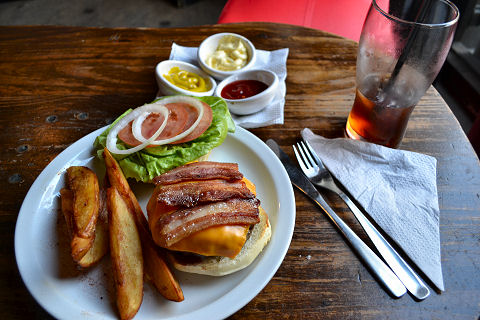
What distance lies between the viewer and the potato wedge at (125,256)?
1.12 metres

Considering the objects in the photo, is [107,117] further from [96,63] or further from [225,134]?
[225,134]

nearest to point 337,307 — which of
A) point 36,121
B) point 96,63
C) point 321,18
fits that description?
point 36,121

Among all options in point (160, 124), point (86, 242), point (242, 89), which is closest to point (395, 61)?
point (242, 89)

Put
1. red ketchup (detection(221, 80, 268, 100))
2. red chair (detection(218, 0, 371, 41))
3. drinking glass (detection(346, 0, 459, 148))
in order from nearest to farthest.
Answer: drinking glass (detection(346, 0, 459, 148)) → red ketchup (detection(221, 80, 268, 100)) → red chair (detection(218, 0, 371, 41))

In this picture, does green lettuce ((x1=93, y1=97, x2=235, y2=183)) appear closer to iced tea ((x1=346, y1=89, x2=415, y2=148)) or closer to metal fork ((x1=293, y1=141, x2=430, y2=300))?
metal fork ((x1=293, y1=141, x2=430, y2=300))

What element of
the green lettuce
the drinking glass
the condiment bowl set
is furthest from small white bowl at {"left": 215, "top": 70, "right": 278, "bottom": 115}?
the drinking glass

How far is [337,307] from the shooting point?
126 cm

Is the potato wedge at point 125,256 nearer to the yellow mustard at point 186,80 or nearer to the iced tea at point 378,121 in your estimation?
the yellow mustard at point 186,80

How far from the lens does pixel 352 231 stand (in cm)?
148

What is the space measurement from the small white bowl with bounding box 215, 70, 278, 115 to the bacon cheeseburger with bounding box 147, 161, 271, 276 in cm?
71

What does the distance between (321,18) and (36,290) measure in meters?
Answer: 2.81

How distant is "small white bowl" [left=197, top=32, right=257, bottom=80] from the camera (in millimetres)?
2285

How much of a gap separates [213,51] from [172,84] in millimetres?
536

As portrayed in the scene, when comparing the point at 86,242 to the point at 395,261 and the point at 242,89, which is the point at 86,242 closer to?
the point at 395,261
